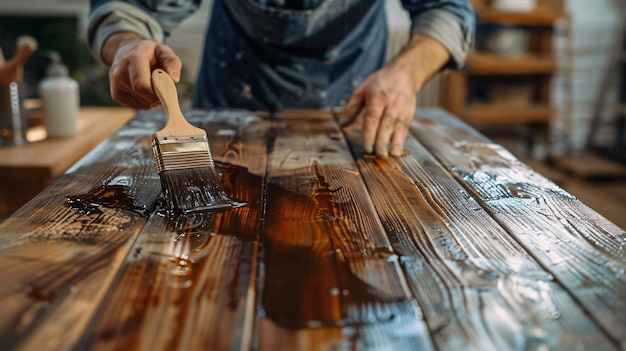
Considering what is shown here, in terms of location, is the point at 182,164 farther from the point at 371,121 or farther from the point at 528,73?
the point at 528,73

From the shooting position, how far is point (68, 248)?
2.50 ft

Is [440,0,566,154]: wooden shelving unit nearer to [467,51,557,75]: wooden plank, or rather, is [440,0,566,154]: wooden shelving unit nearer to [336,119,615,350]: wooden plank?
[467,51,557,75]: wooden plank

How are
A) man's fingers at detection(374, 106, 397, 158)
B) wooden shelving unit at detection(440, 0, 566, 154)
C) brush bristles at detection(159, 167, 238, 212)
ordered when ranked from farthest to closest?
wooden shelving unit at detection(440, 0, 566, 154) < man's fingers at detection(374, 106, 397, 158) < brush bristles at detection(159, 167, 238, 212)

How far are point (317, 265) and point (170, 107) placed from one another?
459 millimetres

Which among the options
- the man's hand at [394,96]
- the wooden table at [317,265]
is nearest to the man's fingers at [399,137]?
the man's hand at [394,96]

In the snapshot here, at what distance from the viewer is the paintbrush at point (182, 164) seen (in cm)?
93

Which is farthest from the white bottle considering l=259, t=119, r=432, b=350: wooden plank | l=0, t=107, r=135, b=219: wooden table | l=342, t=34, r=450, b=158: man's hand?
l=259, t=119, r=432, b=350: wooden plank

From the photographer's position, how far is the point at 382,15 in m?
2.01

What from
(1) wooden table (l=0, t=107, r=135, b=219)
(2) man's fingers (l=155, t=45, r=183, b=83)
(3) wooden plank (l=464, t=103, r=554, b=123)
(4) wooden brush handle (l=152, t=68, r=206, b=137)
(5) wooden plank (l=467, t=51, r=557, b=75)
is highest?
(2) man's fingers (l=155, t=45, r=183, b=83)

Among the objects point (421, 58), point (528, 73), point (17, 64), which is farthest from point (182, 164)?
point (528, 73)

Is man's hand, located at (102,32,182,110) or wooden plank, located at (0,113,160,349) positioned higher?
man's hand, located at (102,32,182,110)

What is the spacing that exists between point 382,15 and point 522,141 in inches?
111

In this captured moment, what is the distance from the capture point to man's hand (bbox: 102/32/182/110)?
1.11 metres

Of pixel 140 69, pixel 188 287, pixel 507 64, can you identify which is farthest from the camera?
pixel 507 64
